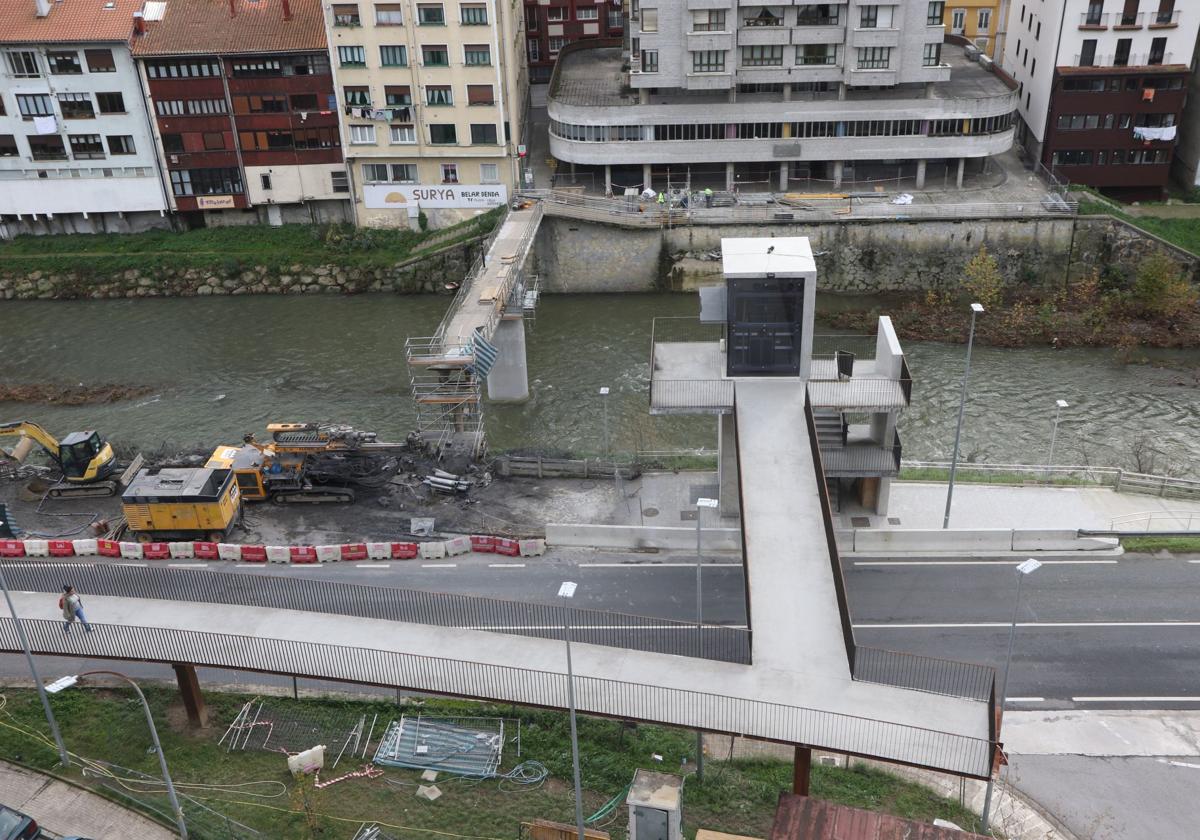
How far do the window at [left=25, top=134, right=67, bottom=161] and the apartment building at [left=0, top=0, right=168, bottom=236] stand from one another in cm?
6

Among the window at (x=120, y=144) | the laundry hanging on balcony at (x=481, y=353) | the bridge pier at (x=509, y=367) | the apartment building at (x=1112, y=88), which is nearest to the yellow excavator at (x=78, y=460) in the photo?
the laundry hanging on balcony at (x=481, y=353)

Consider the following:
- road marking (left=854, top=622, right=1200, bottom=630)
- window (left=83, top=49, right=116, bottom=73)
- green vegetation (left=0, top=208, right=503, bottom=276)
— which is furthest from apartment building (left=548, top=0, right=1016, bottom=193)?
road marking (left=854, top=622, right=1200, bottom=630)

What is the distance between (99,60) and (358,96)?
15601 mm

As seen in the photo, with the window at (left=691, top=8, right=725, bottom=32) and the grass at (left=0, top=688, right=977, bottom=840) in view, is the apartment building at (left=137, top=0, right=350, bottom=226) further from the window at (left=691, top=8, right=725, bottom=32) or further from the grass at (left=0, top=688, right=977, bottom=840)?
the grass at (left=0, top=688, right=977, bottom=840)

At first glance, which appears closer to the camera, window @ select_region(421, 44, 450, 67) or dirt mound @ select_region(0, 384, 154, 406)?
dirt mound @ select_region(0, 384, 154, 406)

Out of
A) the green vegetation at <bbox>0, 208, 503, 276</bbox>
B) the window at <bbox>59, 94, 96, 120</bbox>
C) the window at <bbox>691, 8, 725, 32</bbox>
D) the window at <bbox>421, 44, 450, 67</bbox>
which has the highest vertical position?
the window at <bbox>691, 8, 725, 32</bbox>

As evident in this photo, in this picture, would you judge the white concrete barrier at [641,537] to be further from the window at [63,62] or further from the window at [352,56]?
the window at [63,62]

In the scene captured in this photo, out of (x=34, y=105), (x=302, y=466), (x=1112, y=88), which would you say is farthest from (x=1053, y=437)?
(x=34, y=105)

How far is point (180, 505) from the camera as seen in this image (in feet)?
127

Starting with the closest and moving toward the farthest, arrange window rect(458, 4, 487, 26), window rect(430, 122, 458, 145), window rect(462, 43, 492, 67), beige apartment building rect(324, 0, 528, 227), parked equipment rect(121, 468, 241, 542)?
parked equipment rect(121, 468, 241, 542) < window rect(458, 4, 487, 26) < beige apartment building rect(324, 0, 528, 227) < window rect(462, 43, 492, 67) < window rect(430, 122, 458, 145)

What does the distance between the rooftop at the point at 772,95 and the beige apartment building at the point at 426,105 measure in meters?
4.57

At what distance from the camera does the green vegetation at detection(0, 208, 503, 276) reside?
220ft

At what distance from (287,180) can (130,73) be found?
35.0ft

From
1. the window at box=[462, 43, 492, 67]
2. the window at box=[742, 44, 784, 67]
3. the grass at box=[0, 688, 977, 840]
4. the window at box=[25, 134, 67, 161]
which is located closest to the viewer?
the grass at box=[0, 688, 977, 840]
